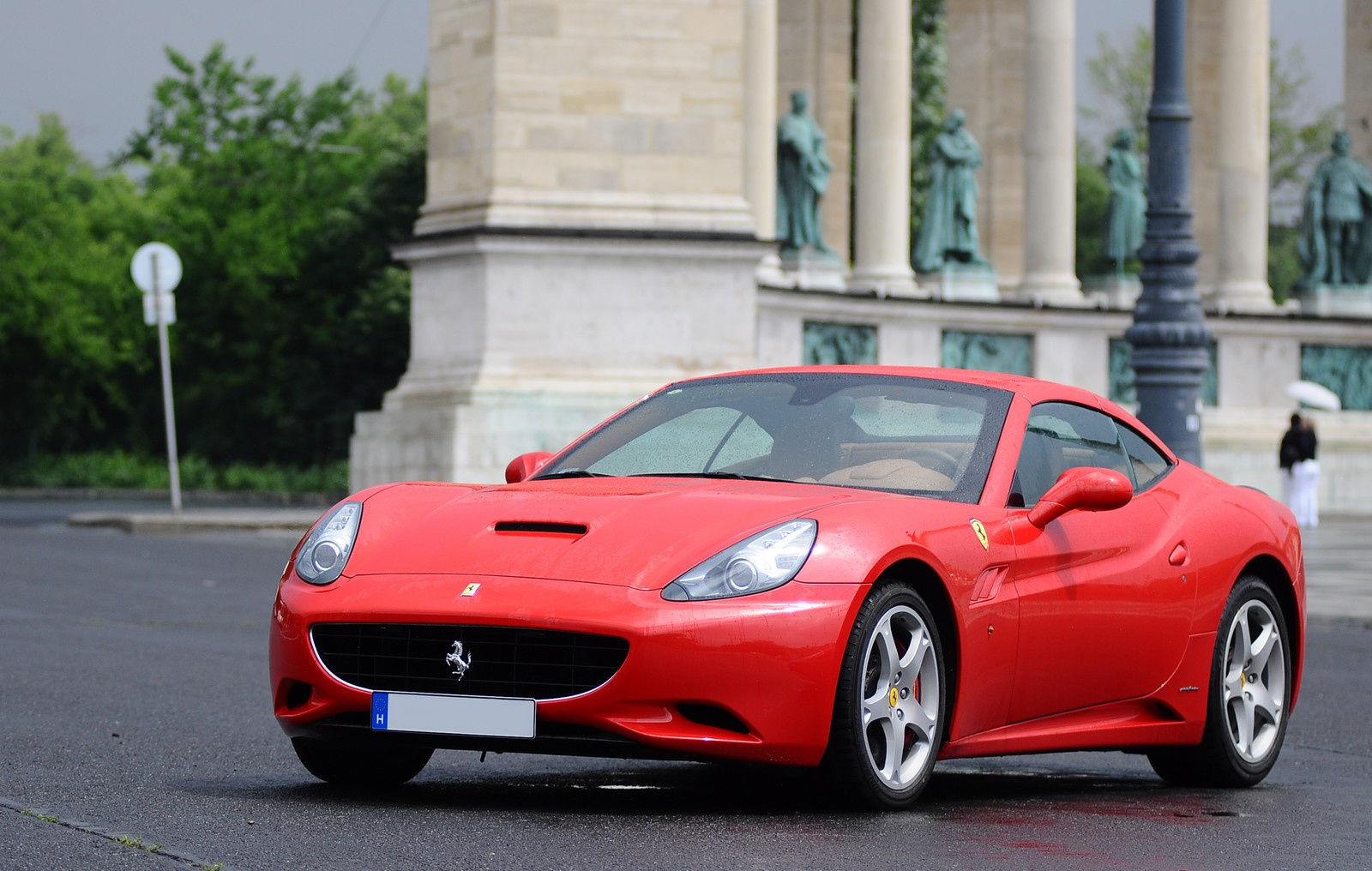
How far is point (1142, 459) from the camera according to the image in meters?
7.93

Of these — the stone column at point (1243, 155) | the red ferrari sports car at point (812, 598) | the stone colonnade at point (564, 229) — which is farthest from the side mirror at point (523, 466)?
the stone column at point (1243, 155)

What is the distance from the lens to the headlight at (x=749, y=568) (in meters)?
5.97

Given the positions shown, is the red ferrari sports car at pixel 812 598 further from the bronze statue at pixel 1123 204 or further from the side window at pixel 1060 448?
the bronze statue at pixel 1123 204

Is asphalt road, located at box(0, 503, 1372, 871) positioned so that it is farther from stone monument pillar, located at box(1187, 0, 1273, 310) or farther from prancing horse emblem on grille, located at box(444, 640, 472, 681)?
stone monument pillar, located at box(1187, 0, 1273, 310)

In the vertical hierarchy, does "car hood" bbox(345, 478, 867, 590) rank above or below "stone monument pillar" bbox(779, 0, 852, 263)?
below

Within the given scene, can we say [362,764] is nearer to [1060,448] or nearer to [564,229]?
[1060,448]

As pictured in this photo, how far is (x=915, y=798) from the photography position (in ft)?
21.0

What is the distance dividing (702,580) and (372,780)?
131cm

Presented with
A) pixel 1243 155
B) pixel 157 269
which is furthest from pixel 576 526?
pixel 1243 155

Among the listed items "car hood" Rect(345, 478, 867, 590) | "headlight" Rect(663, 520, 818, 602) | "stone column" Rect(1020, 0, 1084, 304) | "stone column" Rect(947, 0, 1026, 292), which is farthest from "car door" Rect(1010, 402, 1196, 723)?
"stone column" Rect(947, 0, 1026, 292)

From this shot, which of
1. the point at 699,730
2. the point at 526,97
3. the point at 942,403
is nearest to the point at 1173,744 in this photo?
the point at 942,403

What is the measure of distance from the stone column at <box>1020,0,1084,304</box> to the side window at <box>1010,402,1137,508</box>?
3077 cm

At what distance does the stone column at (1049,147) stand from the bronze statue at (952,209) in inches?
39.9

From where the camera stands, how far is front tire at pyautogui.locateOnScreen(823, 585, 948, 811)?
6.06 meters
